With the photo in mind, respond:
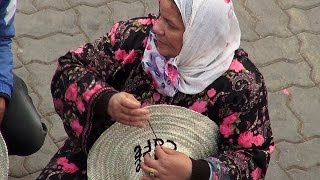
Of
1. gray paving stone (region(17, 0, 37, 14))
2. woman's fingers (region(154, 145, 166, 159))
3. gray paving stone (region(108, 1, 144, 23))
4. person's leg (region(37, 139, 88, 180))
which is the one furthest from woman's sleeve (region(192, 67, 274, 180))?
gray paving stone (region(17, 0, 37, 14))

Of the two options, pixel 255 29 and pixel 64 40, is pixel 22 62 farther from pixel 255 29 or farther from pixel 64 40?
pixel 255 29

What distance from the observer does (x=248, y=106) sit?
2.11m

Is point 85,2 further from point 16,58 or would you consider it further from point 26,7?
point 16,58

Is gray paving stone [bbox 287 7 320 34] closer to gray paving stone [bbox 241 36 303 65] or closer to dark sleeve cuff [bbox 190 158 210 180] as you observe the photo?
gray paving stone [bbox 241 36 303 65]

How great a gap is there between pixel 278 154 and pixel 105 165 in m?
1.14

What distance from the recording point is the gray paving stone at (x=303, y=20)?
12.1ft

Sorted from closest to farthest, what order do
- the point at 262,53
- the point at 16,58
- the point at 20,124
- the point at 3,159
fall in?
the point at 3,159 < the point at 20,124 < the point at 16,58 < the point at 262,53

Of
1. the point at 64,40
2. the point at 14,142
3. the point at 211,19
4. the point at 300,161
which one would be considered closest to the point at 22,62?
the point at 64,40

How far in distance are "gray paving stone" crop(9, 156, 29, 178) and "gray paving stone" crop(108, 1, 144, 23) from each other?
0.98 meters

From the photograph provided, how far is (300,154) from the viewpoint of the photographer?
3.14m

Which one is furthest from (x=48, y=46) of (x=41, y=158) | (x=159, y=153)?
(x=159, y=153)

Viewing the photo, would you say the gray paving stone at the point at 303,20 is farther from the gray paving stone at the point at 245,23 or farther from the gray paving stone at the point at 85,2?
the gray paving stone at the point at 85,2

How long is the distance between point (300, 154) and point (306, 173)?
105 millimetres

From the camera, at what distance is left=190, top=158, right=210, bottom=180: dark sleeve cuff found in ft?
6.73
